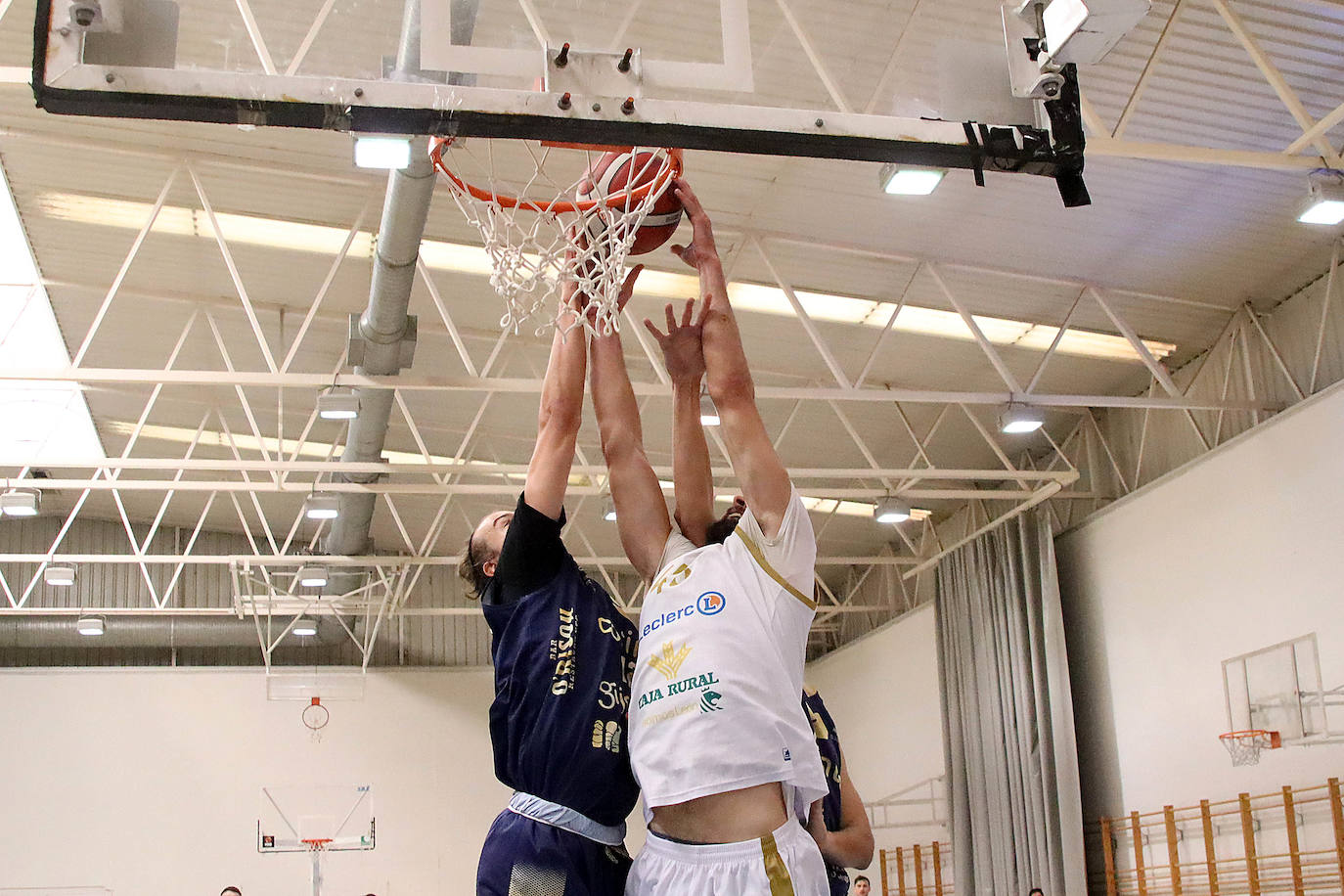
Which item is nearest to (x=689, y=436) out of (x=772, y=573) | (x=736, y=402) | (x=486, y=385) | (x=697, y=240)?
(x=736, y=402)

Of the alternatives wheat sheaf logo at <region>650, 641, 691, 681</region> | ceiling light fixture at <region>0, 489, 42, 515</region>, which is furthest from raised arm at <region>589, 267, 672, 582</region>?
ceiling light fixture at <region>0, 489, 42, 515</region>

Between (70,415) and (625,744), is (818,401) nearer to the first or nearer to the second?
(70,415)

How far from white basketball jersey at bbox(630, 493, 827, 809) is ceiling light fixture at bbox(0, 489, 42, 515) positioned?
50.3ft

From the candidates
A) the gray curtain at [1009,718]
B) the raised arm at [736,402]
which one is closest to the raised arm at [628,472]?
the raised arm at [736,402]

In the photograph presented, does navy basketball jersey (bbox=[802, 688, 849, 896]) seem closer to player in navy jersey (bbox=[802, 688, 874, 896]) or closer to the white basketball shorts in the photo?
player in navy jersey (bbox=[802, 688, 874, 896])

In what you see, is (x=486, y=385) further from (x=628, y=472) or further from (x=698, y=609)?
(x=698, y=609)

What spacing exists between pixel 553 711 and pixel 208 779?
73.1 feet

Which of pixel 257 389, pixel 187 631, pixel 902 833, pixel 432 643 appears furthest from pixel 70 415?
pixel 902 833

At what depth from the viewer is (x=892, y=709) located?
22531 millimetres

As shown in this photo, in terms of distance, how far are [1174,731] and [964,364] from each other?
4.70m

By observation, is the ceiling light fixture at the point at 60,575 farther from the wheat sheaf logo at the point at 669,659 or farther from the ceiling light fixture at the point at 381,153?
the wheat sheaf logo at the point at 669,659

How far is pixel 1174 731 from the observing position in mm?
15148

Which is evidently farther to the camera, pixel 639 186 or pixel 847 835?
pixel 639 186

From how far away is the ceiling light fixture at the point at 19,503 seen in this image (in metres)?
16.6
